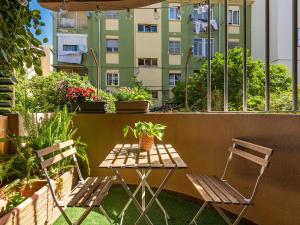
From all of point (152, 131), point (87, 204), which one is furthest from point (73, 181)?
point (87, 204)

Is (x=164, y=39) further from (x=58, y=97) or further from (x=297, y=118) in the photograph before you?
(x=297, y=118)

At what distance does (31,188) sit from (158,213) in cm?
133

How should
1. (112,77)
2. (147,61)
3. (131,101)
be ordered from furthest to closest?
1. (147,61)
2. (112,77)
3. (131,101)

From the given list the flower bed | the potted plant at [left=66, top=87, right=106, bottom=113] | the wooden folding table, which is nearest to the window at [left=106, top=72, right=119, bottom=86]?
the potted plant at [left=66, top=87, right=106, bottom=113]

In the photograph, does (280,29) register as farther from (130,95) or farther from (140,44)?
(130,95)

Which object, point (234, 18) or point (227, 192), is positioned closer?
point (227, 192)

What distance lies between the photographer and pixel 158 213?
3.70 metres

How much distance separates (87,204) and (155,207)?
159 cm

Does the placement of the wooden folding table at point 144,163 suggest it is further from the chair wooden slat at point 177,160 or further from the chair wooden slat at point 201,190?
the chair wooden slat at point 201,190

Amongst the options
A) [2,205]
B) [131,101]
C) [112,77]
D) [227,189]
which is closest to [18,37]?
[2,205]

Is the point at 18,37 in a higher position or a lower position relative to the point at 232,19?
lower

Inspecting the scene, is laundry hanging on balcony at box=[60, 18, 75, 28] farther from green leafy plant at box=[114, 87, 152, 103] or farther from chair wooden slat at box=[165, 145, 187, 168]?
chair wooden slat at box=[165, 145, 187, 168]

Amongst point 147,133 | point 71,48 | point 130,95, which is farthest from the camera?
point 71,48

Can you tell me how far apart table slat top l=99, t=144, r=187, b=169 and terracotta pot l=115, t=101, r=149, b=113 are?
5.20ft
